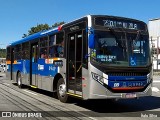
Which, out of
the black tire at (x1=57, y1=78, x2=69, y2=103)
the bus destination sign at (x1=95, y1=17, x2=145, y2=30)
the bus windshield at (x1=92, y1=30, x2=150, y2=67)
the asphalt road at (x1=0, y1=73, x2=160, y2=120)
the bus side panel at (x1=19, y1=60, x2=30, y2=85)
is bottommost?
the asphalt road at (x1=0, y1=73, x2=160, y2=120)

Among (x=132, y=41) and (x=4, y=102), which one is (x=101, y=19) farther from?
(x=4, y=102)

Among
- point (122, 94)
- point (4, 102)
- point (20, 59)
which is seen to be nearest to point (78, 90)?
point (122, 94)

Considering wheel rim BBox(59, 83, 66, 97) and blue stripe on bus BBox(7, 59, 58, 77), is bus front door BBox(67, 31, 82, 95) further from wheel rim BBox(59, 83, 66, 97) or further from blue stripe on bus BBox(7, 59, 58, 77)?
blue stripe on bus BBox(7, 59, 58, 77)

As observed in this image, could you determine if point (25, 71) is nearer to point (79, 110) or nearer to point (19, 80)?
A: point (19, 80)

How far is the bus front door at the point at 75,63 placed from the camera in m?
11.9

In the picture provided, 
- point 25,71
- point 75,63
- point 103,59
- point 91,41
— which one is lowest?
point 25,71

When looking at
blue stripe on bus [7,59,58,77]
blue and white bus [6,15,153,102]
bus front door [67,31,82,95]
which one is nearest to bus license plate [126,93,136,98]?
blue and white bus [6,15,153,102]

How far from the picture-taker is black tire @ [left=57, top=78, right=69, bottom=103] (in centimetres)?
1326

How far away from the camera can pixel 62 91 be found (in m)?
13.5

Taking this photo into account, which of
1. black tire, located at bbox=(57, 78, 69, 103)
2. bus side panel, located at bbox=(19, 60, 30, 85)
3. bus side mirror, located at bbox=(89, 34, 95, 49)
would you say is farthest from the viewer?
bus side panel, located at bbox=(19, 60, 30, 85)

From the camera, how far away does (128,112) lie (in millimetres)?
11305

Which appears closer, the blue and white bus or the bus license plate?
the blue and white bus

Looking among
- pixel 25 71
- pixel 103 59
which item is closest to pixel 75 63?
pixel 103 59

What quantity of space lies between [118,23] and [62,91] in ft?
12.1
